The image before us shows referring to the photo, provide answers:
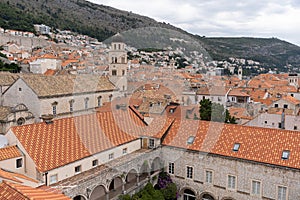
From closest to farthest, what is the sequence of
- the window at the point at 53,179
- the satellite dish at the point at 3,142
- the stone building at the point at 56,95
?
the window at the point at 53,179 → the satellite dish at the point at 3,142 → the stone building at the point at 56,95

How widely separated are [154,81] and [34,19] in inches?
4266

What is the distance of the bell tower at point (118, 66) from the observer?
145ft

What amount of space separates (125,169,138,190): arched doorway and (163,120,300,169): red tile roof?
371 cm

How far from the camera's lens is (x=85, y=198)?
57.9 ft

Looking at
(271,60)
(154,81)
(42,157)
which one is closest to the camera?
(42,157)

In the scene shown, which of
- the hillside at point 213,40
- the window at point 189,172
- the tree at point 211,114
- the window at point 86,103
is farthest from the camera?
the hillside at point 213,40

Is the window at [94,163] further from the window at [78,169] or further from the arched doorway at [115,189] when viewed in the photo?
the arched doorway at [115,189]

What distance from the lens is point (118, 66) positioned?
45.4 metres

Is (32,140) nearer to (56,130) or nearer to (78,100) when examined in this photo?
(56,130)

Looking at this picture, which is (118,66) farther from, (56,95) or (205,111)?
Answer: (205,111)

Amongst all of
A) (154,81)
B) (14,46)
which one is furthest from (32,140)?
(14,46)

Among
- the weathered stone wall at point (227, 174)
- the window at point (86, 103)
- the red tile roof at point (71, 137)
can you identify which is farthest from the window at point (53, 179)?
the window at point (86, 103)

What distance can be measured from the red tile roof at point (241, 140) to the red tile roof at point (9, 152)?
1195 cm

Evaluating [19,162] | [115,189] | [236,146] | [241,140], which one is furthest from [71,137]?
[241,140]
